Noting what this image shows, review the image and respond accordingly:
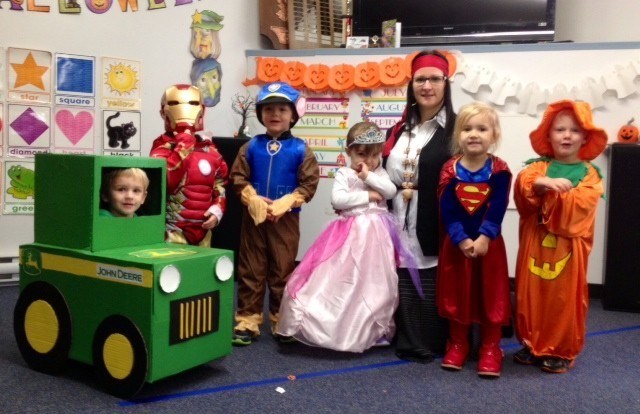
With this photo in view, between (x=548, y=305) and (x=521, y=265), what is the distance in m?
0.19

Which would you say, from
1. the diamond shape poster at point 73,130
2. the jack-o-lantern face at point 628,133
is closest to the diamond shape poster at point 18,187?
the diamond shape poster at point 73,130

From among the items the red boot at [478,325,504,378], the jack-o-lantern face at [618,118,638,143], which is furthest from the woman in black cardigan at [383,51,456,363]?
the jack-o-lantern face at [618,118,638,143]

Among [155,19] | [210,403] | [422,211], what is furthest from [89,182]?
[155,19]

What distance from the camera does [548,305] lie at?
224 centimetres

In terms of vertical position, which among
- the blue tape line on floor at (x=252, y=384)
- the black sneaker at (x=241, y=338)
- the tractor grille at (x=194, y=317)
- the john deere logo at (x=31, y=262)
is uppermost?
the john deere logo at (x=31, y=262)

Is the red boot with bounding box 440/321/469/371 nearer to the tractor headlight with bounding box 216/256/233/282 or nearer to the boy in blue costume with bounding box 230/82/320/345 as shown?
the boy in blue costume with bounding box 230/82/320/345

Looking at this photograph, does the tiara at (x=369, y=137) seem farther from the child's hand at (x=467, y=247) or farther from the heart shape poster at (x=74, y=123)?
the heart shape poster at (x=74, y=123)

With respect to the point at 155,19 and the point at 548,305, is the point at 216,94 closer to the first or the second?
the point at 155,19

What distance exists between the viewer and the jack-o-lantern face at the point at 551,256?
2.21m

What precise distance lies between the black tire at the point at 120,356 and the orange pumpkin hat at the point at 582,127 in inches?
66.4

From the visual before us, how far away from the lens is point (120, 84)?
3.51 m

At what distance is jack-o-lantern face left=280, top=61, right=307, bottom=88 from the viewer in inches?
149

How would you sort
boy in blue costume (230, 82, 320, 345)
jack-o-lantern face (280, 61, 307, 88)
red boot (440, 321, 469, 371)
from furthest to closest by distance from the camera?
jack-o-lantern face (280, 61, 307, 88), boy in blue costume (230, 82, 320, 345), red boot (440, 321, 469, 371)

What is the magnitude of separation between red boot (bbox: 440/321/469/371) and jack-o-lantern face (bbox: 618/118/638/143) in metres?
1.70
